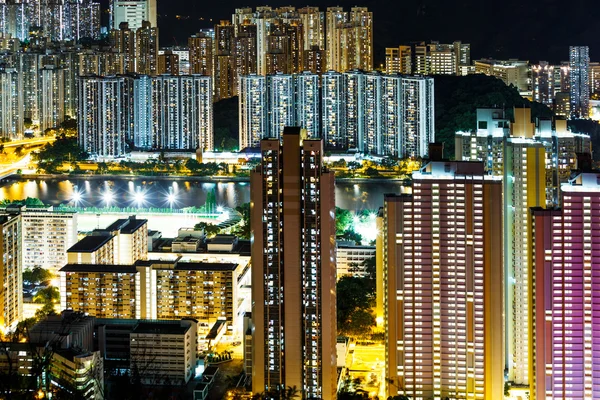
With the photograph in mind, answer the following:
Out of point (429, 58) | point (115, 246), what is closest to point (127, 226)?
point (115, 246)

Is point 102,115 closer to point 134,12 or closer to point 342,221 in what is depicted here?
point 134,12

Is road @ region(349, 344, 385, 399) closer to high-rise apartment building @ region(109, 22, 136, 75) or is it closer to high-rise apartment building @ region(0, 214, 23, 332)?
high-rise apartment building @ region(0, 214, 23, 332)

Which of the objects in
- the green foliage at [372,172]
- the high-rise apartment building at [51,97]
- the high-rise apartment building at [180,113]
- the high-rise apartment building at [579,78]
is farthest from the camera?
the high-rise apartment building at [51,97]

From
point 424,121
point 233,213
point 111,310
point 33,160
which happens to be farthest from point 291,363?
point 33,160

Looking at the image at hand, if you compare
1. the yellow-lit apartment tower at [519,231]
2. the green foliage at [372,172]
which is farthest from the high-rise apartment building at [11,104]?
the yellow-lit apartment tower at [519,231]

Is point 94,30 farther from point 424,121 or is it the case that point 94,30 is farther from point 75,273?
point 75,273

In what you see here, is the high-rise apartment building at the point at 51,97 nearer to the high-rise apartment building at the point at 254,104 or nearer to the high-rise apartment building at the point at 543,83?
the high-rise apartment building at the point at 254,104
